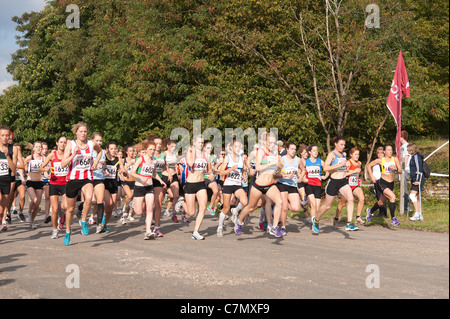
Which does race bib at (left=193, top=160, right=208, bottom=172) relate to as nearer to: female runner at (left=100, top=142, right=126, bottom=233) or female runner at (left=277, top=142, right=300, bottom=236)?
female runner at (left=277, top=142, right=300, bottom=236)

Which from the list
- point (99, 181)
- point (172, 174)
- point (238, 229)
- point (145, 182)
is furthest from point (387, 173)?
point (99, 181)

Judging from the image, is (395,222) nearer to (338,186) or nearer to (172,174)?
(338,186)

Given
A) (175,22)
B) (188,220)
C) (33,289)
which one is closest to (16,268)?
(33,289)

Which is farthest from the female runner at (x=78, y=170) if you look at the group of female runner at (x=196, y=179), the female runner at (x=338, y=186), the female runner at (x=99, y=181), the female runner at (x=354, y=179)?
the female runner at (x=354, y=179)

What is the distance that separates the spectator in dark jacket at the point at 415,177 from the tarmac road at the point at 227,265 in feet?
4.53

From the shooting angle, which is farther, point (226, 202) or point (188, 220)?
point (188, 220)

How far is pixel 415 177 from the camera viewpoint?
1398cm

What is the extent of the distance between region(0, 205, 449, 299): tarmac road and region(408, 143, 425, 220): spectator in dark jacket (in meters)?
1.38

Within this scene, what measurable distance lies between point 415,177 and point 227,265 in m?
7.49

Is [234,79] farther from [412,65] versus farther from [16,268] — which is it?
[16,268]

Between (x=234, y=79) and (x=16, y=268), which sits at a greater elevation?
(x=234, y=79)

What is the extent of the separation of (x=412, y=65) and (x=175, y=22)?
10.9 meters

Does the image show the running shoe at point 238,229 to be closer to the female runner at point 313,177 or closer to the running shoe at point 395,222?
the female runner at point 313,177

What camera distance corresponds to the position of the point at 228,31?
2214 cm
